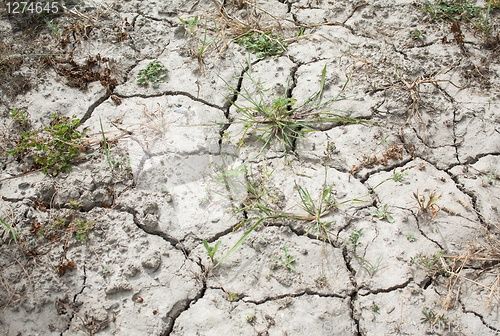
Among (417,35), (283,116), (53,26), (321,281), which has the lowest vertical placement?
(321,281)

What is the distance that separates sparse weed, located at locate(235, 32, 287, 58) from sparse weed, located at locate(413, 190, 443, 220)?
167cm

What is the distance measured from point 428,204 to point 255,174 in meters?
1.16

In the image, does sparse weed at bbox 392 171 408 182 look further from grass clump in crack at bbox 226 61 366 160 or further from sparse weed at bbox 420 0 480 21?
sparse weed at bbox 420 0 480 21

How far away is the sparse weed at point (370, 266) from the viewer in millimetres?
1925

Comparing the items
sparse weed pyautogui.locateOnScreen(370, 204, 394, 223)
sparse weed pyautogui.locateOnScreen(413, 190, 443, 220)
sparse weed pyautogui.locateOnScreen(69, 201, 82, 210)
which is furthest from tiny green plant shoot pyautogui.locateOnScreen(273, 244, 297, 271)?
sparse weed pyautogui.locateOnScreen(69, 201, 82, 210)

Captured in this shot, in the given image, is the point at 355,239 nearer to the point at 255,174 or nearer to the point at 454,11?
the point at 255,174

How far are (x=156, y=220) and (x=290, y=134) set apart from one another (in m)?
1.19

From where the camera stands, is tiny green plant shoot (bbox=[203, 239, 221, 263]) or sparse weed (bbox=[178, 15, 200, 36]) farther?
sparse weed (bbox=[178, 15, 200, 36])

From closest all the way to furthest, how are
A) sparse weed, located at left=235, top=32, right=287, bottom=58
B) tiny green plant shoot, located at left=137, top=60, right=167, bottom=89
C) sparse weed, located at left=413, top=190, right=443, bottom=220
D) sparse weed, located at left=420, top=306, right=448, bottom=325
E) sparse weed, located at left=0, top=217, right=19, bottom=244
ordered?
sparse weed, located at left=420, top=306, right=448, bottom=325, sparse weed, located at left=0, top=217, right=19, bottom=244, sparse weed, located at left=413, top=190, right=443, bottom=220, tiny green plant shoot, located at left=137, top=60, right=167, bottom=89, sparse weed, located at left=235, top=32, right=287, bottom=58

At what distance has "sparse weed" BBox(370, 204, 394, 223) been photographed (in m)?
2.08

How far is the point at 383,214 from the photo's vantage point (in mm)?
2098

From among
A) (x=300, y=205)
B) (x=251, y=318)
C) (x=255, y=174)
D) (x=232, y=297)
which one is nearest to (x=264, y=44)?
(x=255, y=174)

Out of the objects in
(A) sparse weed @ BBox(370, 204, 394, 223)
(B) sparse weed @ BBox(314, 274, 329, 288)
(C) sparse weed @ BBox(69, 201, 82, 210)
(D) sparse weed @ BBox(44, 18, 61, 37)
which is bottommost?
(B) sparse weed @ BBox(314, 274, 329, 288)

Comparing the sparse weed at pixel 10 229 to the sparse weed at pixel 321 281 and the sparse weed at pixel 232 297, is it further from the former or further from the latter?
the sparse weed at pixel 321 281
